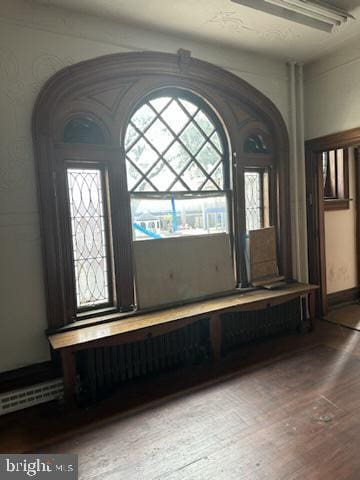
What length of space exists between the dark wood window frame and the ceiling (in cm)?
28

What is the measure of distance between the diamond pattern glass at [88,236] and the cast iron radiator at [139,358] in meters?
0.52

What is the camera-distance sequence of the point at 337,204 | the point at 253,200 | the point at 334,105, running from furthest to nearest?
1. the point at 337,204
2. the point at 253,200
3. the point at 334,105

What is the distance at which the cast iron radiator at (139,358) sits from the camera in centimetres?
279

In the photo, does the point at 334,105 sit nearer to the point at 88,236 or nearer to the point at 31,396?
the point at 88,236

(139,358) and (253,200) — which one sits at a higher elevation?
(253,200)

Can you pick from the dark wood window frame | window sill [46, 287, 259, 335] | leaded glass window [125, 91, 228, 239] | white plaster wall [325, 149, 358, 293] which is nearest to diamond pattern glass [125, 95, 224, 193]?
leaded glass window [125, 91, 228, 239]

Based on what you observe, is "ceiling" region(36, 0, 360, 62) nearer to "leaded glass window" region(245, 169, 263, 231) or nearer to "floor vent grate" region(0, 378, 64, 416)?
"leaded glass window" region(245, 169, 263, 231)

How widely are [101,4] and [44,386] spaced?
3.21m

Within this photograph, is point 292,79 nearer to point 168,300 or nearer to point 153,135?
point 153,135

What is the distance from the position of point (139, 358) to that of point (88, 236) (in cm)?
122

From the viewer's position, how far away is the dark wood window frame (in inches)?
110

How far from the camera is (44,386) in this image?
276 centimetres

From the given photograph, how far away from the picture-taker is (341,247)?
4.95 metres

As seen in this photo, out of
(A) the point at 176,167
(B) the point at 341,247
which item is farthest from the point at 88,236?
(B) the point at 341,247
